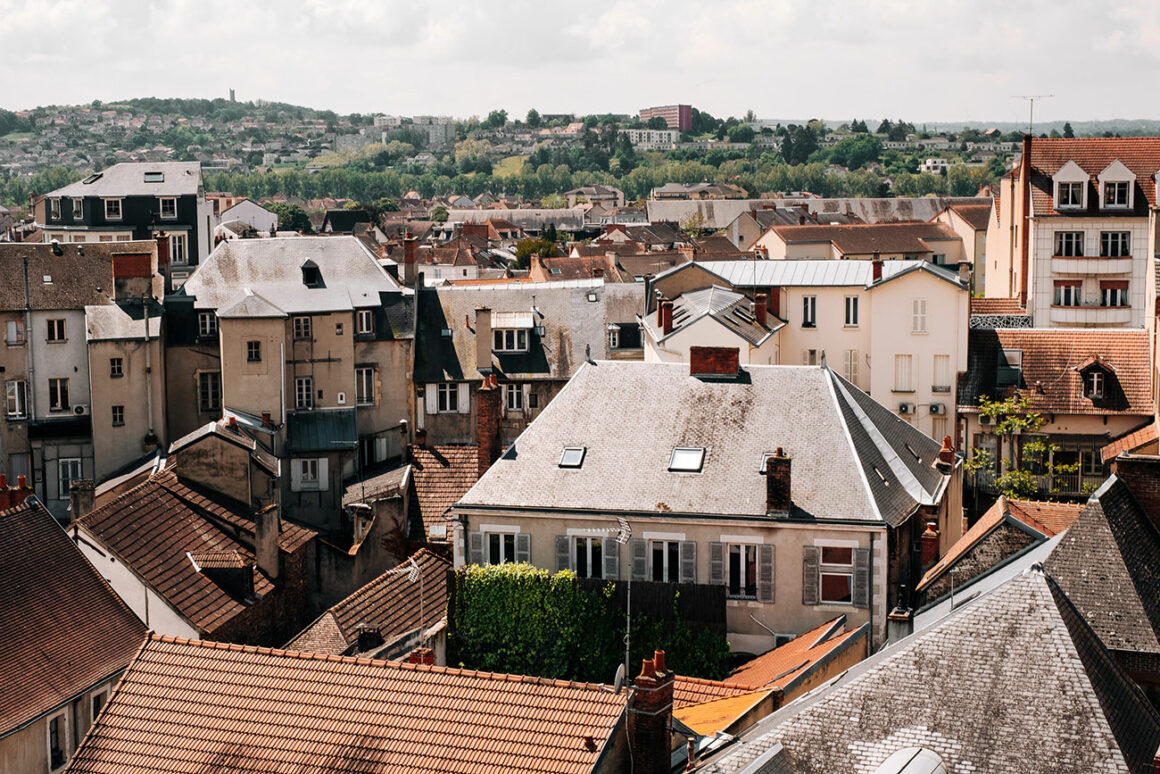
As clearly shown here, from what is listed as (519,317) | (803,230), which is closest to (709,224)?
(803,230)

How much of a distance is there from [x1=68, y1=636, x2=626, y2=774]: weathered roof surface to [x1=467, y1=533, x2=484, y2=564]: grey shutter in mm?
13251

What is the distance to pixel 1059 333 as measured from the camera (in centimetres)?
5519

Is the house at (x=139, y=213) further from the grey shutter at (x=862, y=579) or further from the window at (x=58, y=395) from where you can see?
the grey shutter at (x=862, y=579)

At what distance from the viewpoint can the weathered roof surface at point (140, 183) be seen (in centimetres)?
8375

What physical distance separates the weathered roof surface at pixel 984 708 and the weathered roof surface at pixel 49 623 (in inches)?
618

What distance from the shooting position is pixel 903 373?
189 ft

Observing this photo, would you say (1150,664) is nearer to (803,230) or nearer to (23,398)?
(23,398)

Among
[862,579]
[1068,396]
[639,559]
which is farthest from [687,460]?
[1068,396]

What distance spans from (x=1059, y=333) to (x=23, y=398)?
126ft

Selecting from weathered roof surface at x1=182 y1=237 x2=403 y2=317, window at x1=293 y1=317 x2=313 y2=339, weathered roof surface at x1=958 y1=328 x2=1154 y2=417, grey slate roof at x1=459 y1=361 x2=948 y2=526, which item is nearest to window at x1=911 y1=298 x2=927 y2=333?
weathered roof surface at x1=958 y1=328 x2=1154 y2=417

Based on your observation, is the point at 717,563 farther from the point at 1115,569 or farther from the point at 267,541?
the point at 267,541

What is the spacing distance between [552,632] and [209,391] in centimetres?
2538

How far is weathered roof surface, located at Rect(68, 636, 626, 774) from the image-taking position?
73.9 ft

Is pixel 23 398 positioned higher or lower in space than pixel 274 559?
higher
